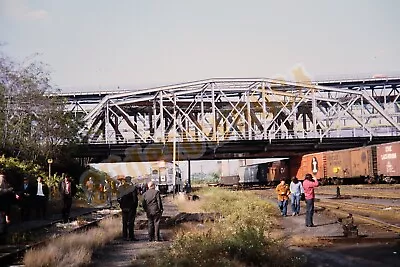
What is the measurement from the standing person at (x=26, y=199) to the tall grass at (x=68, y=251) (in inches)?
274

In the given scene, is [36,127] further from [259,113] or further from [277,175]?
[259,113]

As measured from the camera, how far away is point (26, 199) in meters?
23.5

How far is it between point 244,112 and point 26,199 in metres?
71.2

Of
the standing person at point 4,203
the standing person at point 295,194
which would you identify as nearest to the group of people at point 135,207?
the standing person at point 4,203

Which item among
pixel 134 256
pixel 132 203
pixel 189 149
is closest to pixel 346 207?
pixel 132 203

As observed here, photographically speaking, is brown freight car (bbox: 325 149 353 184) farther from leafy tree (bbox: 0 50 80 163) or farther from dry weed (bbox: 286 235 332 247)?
dry weed (bbox: 286 235 332 247)

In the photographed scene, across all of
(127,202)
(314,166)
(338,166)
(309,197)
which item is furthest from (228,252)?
(314,166)

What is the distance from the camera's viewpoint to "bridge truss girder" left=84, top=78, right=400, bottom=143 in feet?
287

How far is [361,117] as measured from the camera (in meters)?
91.6

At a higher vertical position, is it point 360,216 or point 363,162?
point 363,162

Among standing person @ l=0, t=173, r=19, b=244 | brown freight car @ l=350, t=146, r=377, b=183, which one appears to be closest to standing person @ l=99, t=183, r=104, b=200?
brown freight car @ l=350, t=146, r=377, b=183

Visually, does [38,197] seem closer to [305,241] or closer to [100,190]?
[305,241]

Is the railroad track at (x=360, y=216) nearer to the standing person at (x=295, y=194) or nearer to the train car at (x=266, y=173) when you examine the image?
the standing person at (x=295, y=194)

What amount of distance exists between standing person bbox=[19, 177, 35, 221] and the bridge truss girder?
58.8 metres
